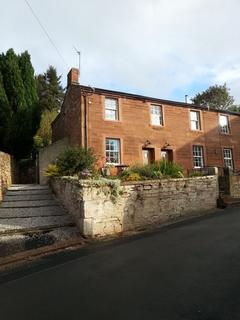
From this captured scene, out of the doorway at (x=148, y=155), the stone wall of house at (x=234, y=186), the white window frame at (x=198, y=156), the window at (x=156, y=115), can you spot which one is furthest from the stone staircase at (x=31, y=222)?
the white window frame at (x=198, y=156)

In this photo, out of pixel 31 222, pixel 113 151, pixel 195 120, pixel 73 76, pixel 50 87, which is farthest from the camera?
pixel 50 87

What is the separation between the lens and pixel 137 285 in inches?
218

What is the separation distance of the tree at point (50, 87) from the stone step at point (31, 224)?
37.4 m

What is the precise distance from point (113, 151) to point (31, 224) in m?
10.8

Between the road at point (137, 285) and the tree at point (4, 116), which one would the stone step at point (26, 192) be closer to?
the road at point (137, 285)

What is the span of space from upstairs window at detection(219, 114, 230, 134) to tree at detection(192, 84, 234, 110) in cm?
2517

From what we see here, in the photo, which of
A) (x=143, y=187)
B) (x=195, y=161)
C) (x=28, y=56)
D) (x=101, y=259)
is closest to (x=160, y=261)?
(x=101, y=259)

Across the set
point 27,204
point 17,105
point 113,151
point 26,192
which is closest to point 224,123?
point 113,151

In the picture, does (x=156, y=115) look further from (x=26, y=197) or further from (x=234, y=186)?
(x=26, y=197)

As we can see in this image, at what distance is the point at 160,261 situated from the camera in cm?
691

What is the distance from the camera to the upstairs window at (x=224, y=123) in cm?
2628

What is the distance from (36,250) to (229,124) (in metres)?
21.9

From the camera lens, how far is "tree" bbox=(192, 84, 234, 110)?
51.1 m

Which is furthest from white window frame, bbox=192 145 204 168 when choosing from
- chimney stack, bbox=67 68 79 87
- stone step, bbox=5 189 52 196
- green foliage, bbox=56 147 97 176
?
stone step, bbox=5 189 52 196
